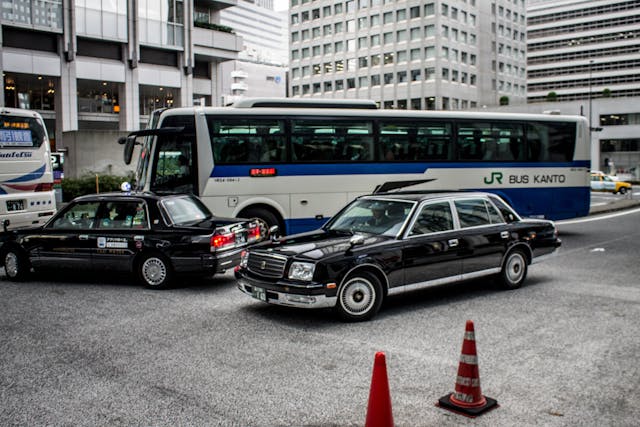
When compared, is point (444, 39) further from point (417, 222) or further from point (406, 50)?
point (417, 222)

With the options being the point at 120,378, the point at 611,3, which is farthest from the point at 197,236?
the point at 611,3

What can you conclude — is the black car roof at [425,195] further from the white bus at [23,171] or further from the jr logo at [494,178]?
the white bus at [23,171]

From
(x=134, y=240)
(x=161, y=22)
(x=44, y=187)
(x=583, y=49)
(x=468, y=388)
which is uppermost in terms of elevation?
(x=583, y=49)

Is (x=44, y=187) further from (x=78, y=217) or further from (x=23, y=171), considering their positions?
(x=78, y=217)

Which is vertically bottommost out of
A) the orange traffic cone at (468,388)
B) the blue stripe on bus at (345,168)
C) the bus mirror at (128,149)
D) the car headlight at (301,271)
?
the orange traffic cone at (468,388)

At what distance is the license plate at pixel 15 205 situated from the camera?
1399 cm

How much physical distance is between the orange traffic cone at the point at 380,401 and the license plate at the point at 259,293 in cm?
372

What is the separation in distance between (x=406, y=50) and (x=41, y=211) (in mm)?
82622

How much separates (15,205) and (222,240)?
6952 millimetres

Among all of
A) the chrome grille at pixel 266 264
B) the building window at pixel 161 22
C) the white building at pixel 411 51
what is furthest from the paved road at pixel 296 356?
the white building at pixel 411 51

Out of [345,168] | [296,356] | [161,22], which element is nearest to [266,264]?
[296,356]

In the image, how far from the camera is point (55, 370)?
5832 millimetres

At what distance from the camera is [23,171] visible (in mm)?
14375

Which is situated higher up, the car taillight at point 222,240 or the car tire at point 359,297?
the car taillight at point 222,240
